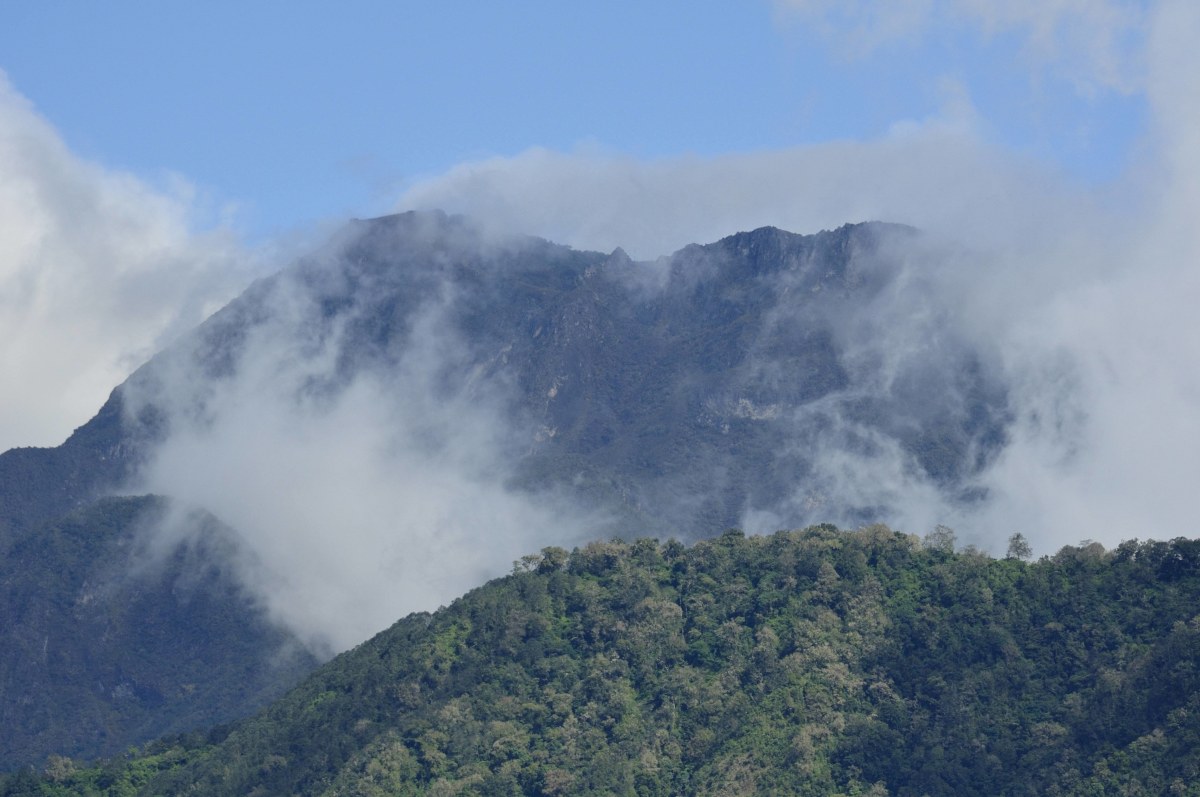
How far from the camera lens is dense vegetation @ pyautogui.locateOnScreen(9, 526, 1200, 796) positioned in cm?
14000

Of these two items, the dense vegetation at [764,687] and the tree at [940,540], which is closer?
the dense vegetation at [764,687]

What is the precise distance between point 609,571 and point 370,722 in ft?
83.6

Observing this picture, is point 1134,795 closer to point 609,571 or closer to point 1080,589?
point 1080,589

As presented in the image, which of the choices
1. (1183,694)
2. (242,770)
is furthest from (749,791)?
(242,770)

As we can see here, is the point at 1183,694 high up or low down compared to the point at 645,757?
down

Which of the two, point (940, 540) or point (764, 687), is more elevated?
point (940, 540)

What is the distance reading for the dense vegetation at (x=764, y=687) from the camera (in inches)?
5512

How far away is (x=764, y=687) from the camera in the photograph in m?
152

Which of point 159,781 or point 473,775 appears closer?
point 473,775

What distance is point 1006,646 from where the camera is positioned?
487 feet

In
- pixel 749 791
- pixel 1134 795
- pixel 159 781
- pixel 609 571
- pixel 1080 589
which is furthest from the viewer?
pixel 609 571

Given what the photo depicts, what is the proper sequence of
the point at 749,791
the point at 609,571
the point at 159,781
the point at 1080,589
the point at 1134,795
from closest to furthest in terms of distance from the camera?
the point at 1134,795 → the point at 749,791 → the point at 1080,589 → the point at 159,781 → the point at 609,571

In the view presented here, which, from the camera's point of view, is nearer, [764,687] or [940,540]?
[764,687]

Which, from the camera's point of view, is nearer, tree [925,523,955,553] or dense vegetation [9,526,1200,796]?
dense vegetation [9,526,1200,796]
